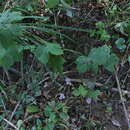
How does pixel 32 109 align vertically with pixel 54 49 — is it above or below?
below

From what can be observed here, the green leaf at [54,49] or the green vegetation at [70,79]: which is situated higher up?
the green leaf at [54,49]

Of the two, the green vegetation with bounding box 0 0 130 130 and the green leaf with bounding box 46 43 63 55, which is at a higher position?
the green leaf with bounding box 46 43 63 55

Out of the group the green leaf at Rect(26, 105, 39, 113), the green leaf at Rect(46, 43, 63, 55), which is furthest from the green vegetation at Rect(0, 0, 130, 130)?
the green leaf at Rect(46, 43, 63, 55)

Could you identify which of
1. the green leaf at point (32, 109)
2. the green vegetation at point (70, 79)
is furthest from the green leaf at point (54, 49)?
the green leaf at point (32, 109)

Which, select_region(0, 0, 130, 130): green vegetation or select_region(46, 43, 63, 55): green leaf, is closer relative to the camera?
select_region(46, 43, 63, 55): green leaf

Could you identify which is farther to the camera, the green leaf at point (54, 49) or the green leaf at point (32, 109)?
the green leaf at point (32, 109)

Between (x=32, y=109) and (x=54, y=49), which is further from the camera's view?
(x=32, y=109)

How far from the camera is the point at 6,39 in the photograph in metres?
1.11

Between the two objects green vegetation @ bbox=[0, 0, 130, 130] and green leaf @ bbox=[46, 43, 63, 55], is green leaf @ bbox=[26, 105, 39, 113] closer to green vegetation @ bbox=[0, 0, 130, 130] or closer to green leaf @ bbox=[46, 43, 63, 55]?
green vegetation @ bbox=[0, 0, 130, 130]

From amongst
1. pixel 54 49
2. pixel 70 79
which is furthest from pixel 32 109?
pixel 54 49

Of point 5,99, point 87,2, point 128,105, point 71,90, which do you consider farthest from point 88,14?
point 5,99

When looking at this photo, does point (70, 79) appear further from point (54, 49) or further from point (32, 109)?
point (54, 49)

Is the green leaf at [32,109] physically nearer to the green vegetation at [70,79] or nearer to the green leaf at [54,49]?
the green vegetation at [70,79]

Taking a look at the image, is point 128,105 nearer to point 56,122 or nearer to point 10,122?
point 56,122
